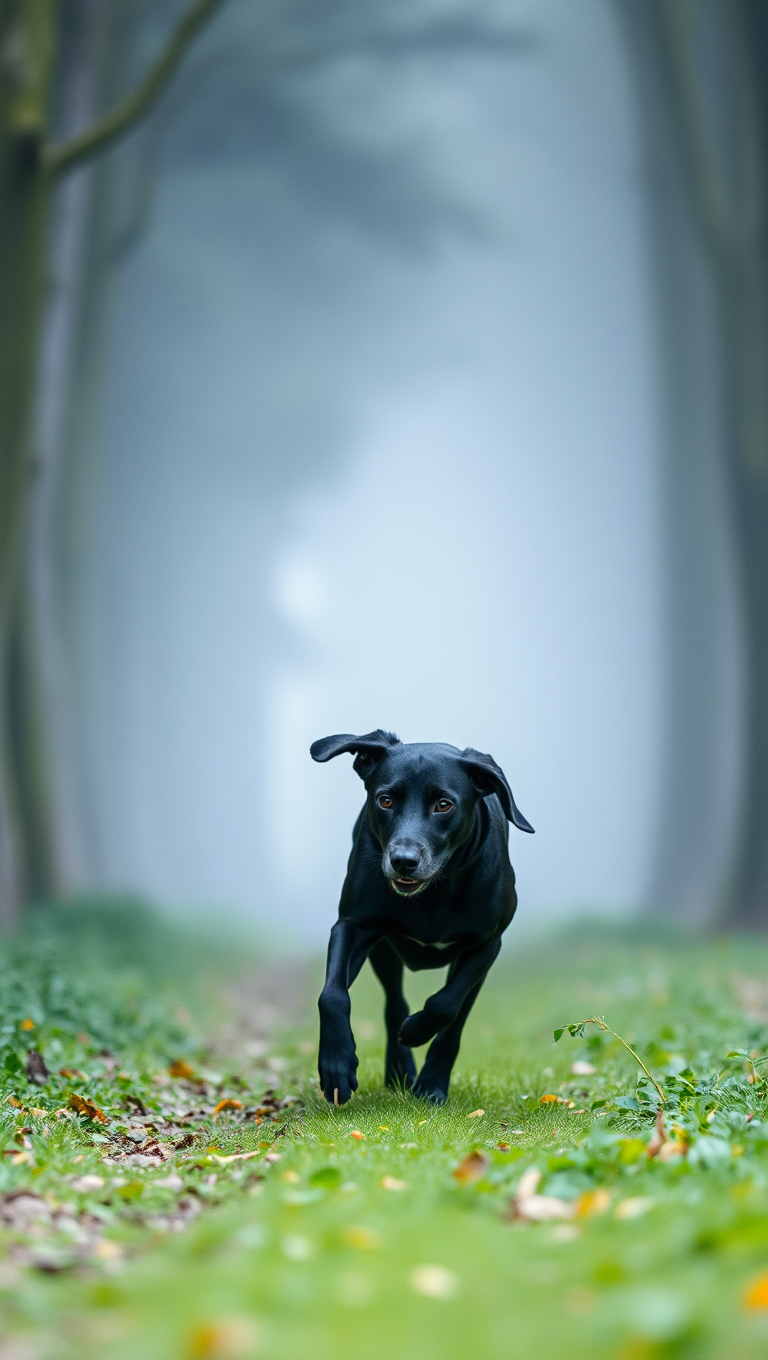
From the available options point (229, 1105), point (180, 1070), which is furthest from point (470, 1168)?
point (180, 1070)

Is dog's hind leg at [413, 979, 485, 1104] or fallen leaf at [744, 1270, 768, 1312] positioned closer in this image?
fallen leaf at [744, 1270, 768, 1312]

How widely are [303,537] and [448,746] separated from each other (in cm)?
3449

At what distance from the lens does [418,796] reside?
5.04m

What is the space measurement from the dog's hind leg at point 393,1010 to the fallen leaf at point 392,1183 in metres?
2.32

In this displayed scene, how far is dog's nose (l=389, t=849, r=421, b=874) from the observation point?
186 inches

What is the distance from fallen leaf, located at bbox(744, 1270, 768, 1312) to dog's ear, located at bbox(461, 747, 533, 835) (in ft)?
9.34

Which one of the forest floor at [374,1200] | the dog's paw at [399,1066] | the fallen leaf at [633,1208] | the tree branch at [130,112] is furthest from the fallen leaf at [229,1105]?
the tree branch at [130,112]

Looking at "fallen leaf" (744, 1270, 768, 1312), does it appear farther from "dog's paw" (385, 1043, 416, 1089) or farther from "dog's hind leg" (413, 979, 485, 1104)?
"dog's paw" (385, 1043, 416, 1089)

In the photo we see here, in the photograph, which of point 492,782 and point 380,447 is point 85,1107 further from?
point 380,447

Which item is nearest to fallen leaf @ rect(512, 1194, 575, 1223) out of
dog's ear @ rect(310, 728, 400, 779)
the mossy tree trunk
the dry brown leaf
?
the dry brown leaf

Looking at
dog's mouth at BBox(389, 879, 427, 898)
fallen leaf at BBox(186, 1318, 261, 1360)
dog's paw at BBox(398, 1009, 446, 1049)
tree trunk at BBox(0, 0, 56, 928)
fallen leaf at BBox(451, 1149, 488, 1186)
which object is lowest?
dog's paw at BBox(398, 1009, 446, 1049)

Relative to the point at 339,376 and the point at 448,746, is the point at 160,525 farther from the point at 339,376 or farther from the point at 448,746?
the point at 448,746

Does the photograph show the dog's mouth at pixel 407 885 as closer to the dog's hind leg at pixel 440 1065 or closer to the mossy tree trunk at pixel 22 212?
the dog's hind leg at pixel 440 1065

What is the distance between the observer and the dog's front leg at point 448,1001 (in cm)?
500
